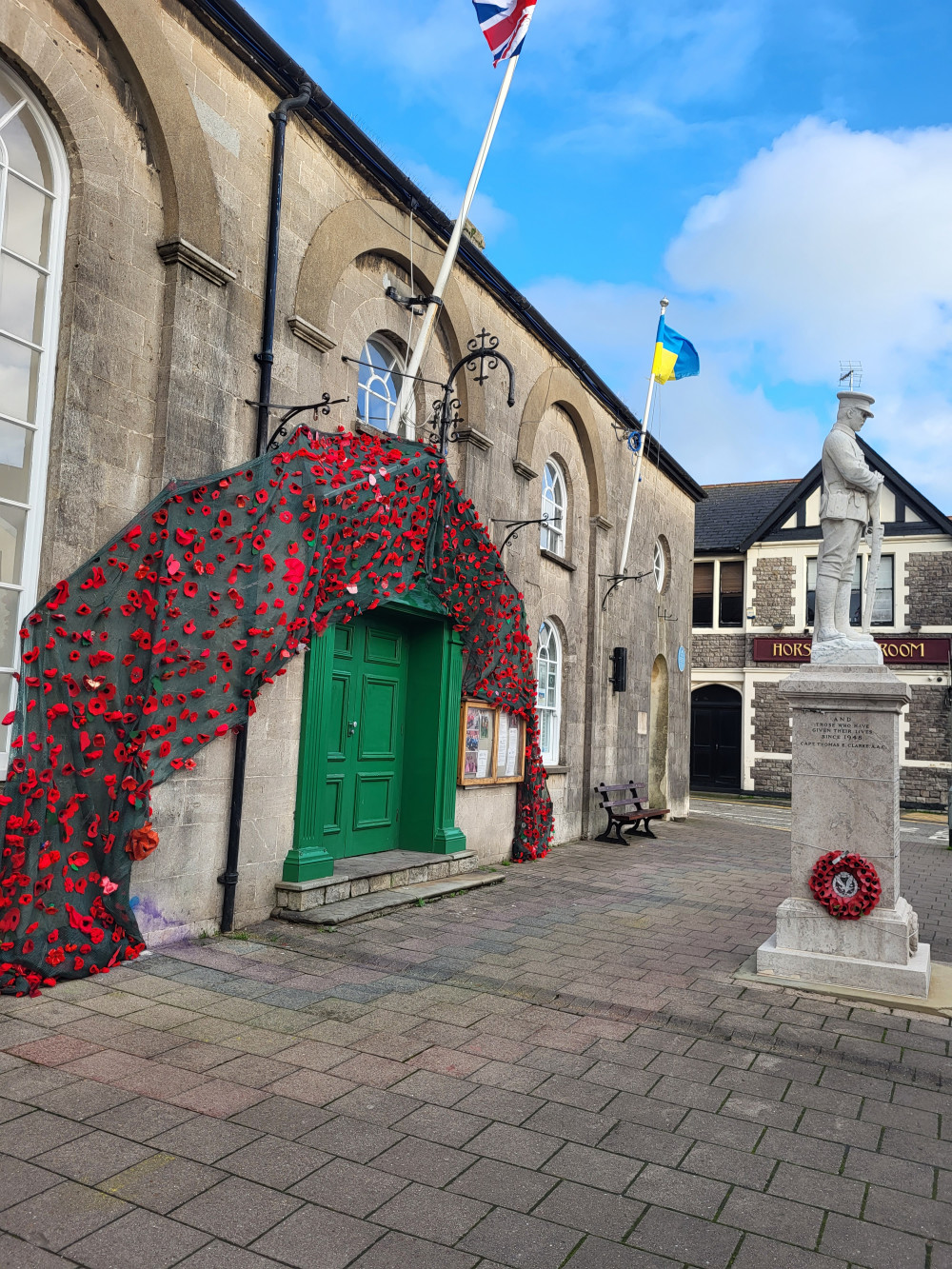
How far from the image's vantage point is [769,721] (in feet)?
79.1

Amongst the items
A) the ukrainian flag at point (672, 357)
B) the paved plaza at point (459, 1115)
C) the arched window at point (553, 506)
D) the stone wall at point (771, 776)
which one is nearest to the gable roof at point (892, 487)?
the stone wall at point (771, 776)

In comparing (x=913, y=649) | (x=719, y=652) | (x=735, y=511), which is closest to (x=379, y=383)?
(x=913, y=649)

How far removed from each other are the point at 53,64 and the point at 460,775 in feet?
21.0

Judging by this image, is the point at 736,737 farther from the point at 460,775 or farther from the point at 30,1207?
the point at 30,1207

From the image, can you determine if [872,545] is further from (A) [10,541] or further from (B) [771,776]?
(B) [771,776]

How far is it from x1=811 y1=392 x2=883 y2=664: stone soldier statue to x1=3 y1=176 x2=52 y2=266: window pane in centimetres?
513

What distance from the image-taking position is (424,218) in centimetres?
882

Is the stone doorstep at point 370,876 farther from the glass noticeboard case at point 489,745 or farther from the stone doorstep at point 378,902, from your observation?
the glass noticeboard case at point 489,745

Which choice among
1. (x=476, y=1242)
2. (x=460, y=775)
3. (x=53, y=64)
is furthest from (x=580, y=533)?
(x=476, y=1242)

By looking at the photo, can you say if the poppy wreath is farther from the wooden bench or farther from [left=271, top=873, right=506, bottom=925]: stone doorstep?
the wooden bench

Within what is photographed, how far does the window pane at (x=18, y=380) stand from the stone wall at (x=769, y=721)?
69.1ft

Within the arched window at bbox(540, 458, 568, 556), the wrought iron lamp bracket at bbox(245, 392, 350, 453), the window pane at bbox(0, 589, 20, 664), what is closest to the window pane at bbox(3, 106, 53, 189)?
the wrought iron lamp bracket at bbox(245, 392, 350, 453)

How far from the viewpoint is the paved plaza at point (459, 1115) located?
9.23 feet

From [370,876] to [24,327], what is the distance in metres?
4.48
